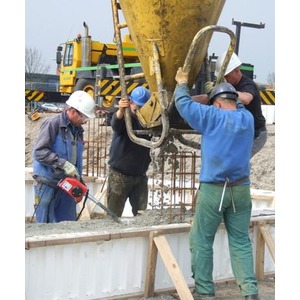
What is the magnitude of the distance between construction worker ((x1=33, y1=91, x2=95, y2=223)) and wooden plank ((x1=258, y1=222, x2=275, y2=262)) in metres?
1.79

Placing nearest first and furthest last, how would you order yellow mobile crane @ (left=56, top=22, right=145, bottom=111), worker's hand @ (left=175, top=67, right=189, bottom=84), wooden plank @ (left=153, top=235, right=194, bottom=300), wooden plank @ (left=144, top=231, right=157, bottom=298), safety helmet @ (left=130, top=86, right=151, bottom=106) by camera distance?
wooden plank @ (left=153, top=235, right=194, bottom=300) → worker's hand @ (left=175, top=67, right=189, bottom=84) → wooden plank @ (left=144, top=231, right=157, bottom=298) → safety helmet @ (left=130, top=86, right=151, bottom=106) → yellow mobile crane @ (left=56, top=22, right=145, bottom=111)

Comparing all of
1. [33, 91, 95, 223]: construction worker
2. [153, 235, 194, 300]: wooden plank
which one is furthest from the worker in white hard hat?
[33, 91, 95, 223]: construction worker

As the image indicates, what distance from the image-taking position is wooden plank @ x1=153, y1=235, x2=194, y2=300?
4199 millimetres

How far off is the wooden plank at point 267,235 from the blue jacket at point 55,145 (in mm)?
1936

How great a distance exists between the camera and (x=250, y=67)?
15594mm

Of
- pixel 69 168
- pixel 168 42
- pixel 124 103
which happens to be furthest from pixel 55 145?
pixel 168 42

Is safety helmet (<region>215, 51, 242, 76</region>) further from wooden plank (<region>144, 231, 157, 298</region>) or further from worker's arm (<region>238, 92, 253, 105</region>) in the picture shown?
wooden plank (<region>144, 231, 157, 298</region>)

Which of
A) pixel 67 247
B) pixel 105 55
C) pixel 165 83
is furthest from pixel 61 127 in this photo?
pixel 105 55

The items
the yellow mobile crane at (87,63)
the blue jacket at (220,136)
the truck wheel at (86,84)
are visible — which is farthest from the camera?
the truck wheel at (86,84)

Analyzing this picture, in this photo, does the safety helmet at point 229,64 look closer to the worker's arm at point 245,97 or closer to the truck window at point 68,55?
the worker's arm at point 245,97

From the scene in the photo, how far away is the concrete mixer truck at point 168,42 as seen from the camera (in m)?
4.40

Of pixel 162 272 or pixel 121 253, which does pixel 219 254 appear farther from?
pixel 121 253

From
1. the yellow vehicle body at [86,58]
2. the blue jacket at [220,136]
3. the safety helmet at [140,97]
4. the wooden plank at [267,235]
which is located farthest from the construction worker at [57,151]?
the yellow vehicle body at [86,58]

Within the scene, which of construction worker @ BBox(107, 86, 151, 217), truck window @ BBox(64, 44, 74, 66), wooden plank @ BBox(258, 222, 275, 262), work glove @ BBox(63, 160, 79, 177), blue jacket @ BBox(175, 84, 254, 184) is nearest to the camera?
blue jacket @ BBox(175, 84, 254, 184)
